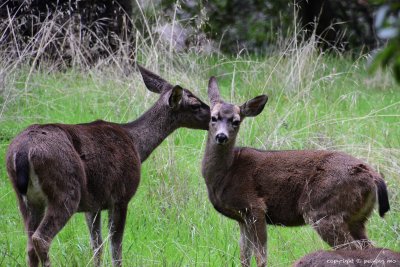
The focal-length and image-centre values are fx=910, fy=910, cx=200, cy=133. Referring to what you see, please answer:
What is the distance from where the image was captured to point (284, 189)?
21.3 ft

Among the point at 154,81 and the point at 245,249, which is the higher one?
the point at 154,81

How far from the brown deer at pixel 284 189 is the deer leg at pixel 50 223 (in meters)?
1.29

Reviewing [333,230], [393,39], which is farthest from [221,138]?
[393,39]

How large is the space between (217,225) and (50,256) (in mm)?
1536

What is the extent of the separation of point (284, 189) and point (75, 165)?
60.8 inches

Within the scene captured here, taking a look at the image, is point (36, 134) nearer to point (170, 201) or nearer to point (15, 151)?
point (15, 151)

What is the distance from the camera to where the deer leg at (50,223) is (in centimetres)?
564

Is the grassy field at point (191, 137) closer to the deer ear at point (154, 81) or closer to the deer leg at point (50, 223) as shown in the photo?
the deer leg at point (50, 223)

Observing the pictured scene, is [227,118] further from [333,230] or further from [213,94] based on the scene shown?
[333,230]

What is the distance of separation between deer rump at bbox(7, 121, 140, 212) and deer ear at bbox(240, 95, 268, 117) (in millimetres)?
1024

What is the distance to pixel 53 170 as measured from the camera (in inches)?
224

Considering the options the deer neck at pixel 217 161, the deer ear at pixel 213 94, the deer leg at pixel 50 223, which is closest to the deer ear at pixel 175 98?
the deer ear at pixel 213 94

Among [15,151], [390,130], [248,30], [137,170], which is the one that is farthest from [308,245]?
[248,30]

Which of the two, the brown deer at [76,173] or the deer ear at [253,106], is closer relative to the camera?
the brown deer at [76,173]
